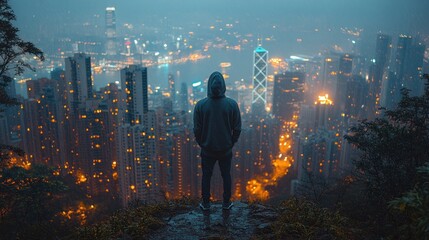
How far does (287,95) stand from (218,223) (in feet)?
129

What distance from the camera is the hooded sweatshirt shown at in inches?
154

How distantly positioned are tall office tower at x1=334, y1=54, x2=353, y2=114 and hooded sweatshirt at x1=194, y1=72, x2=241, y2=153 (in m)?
34.2

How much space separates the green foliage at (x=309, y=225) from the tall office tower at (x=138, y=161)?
16.0 m

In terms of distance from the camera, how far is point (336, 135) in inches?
983

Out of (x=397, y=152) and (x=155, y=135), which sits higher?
(x=397, y=152)

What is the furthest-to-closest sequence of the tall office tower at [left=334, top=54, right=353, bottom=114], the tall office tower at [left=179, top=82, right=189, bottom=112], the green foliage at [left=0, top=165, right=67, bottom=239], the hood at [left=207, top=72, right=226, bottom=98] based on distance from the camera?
A: 1. the tall office tower at [left=179, top=82, right=189, bottom=112]
2. the tall office tower at [left=334, top=54, right=353, bottom=114]
3. the green foliage at [left=0, top=165, right=67, bottom=239]
4. the hood at [left=207, top=72, right=226, bottom=98]

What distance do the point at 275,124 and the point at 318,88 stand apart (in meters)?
16.7

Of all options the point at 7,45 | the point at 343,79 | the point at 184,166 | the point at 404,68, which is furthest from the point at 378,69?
the point at 7,45

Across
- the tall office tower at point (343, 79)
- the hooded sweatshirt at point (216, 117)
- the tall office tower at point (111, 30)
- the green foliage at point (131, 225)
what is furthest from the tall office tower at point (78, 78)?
the tall office tower at point (111, 30)

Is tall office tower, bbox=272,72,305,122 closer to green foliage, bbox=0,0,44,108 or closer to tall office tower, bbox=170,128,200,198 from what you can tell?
tall office tower, bbox=170,128,200,198

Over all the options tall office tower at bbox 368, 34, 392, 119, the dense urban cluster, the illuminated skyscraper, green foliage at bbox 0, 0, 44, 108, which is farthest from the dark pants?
tall office tower at bbox 368, 34, 392, 119

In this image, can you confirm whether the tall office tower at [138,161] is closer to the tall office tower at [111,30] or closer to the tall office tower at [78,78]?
the tall office tower at [78,78]

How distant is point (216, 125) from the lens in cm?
393

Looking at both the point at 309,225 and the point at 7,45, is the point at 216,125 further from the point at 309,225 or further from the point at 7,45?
the point at 7,45
